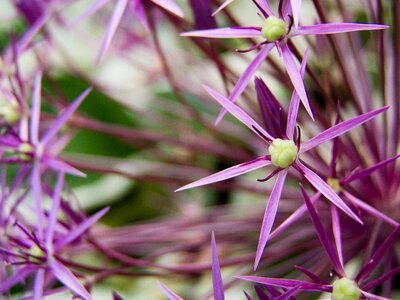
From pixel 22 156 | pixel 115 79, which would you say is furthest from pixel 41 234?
pixel 115 79

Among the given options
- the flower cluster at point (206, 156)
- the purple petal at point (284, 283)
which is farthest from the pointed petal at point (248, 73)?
the purple petal at point (284, 283)

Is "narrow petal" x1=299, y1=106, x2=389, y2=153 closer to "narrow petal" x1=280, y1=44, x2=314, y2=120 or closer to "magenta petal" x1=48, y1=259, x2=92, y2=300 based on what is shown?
"narrow petal" x1=280, y1=44, x2=314, y2=120

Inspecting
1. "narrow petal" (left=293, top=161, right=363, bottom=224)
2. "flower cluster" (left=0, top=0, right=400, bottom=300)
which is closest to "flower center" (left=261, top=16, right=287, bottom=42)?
"flower cluster" (left=0, top=0, right=400, bottom=300)

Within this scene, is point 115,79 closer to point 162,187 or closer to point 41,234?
point 162,187

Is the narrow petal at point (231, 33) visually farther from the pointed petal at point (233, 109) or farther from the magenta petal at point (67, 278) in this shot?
the magenta petal at point (67, 278)

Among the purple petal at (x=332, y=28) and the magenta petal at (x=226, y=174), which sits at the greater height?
the purple petal at (x=332, y=28)

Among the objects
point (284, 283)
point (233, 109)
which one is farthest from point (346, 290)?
point (233, 109)
